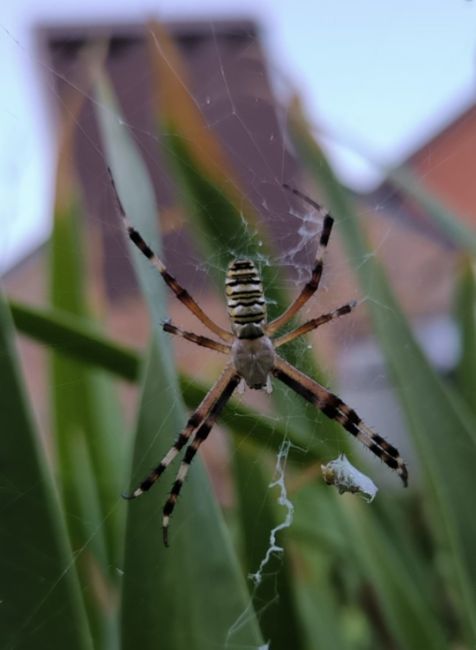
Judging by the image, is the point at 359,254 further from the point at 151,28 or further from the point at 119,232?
the point at 151,28

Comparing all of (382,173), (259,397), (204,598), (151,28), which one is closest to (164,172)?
(151,28)

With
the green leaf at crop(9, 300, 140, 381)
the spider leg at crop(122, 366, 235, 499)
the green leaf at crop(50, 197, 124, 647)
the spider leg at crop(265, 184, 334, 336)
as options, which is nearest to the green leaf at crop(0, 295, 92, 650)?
the spider leg at crop(122, 366, 235, 499)

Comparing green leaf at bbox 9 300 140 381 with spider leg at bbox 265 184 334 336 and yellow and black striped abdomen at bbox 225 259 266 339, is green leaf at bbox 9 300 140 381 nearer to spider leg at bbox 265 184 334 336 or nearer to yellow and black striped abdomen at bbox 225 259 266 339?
yellow and black striped abdomen at bbox 225 259 266 339

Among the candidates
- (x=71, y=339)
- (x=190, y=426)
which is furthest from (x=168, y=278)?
(x=71, y=339)

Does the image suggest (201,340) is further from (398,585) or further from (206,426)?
(398,585)

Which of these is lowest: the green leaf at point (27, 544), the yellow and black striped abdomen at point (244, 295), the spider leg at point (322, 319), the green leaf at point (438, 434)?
the green leaf at point (27, 544)

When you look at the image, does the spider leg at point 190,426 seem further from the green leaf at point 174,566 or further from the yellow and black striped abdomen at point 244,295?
the yellow and black striped abdomen at point 244,295

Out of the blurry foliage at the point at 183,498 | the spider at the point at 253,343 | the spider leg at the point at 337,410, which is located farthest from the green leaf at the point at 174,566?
the spider leg at the point at 337,410
